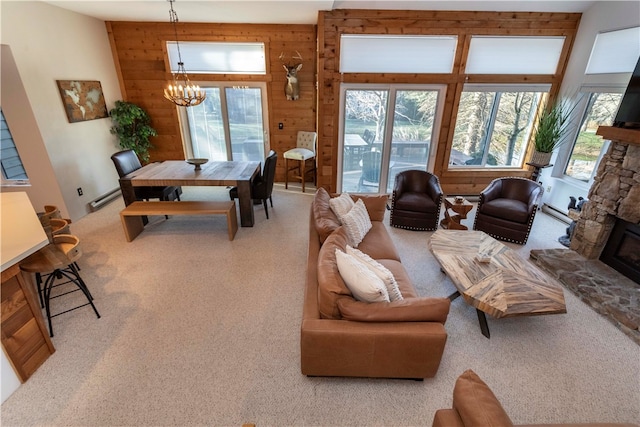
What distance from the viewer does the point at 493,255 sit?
2748mm

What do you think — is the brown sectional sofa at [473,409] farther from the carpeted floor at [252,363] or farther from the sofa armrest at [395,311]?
the carpeted floor at [252,363]

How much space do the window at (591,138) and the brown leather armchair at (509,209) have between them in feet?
3.95

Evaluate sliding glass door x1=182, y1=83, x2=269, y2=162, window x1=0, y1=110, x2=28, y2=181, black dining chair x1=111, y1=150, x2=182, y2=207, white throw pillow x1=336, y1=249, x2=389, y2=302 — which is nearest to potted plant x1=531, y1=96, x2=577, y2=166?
white throw pillow x1=336, y1=249, x2=389, y2=302

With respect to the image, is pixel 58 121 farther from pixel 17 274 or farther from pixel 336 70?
pixel 336 70

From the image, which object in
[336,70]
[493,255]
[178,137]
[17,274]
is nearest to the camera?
[17,274]

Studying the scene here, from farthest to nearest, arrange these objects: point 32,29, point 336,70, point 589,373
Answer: point 336,70 < point 32,29 < point 589,373

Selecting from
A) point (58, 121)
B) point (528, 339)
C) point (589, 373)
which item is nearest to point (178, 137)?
point (58, 121)

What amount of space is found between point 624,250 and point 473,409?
328 centimetres

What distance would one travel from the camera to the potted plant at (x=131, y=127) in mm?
5000

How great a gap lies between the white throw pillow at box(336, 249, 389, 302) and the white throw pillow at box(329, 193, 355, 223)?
37.5 inches

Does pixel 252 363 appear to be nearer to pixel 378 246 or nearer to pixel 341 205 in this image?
pixel 378 246

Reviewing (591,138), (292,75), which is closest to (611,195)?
(591,138)

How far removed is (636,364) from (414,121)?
13.0 feet

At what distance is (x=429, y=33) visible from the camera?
4367 millimetres
